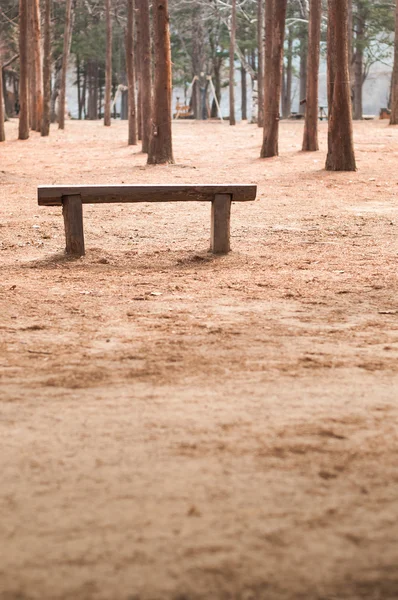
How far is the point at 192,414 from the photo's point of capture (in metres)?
3.42

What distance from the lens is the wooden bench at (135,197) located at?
A: 7.30 m

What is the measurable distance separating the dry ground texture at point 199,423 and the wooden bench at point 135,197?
0.22 m

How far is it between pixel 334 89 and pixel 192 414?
1152cm

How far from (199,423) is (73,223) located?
4.43 metres

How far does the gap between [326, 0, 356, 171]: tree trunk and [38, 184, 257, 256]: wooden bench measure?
7.07 m

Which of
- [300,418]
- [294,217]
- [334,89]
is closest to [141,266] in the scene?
[294,217]

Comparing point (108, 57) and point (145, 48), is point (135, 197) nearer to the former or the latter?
point (145, 48)

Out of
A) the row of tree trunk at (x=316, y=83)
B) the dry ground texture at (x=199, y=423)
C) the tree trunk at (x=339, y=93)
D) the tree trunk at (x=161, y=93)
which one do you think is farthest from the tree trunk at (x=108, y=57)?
the dry ground texture at (x=199, y=423)

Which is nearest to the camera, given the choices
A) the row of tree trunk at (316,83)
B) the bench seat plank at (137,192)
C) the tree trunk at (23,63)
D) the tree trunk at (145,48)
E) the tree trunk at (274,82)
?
the bench seat plank at (137,192)

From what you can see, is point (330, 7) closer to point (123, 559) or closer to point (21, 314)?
point (21, 314)

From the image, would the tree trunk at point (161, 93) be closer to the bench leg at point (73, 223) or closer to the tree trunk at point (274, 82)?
the tree trunk at point (274, 82)

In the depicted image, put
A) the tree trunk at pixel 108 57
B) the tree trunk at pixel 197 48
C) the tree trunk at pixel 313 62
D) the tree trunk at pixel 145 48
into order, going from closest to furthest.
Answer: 1. the tree trunk at pixel 313 62
2. the tree trunk at pixel 145 48
3. the tree trunk at pixel 108 57
4. the tree trunk at pixel 197 48

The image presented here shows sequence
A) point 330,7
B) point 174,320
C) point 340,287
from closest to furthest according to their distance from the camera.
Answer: point 174,320 < point 340,287 < point 330,7

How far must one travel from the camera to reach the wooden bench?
730cm
